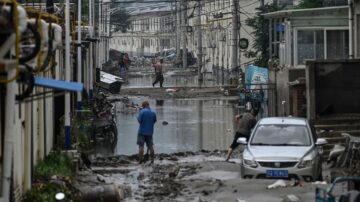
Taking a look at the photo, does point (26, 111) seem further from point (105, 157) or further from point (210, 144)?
point (210, 144)

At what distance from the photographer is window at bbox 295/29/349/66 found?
31344 mm

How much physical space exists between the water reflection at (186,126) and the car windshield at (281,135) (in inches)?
289

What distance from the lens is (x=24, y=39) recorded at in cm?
769

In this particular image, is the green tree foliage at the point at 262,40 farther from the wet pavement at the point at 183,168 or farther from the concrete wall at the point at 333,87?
the concrete wall at the point at 333,87

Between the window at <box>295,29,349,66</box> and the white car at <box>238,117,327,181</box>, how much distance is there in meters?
12.8

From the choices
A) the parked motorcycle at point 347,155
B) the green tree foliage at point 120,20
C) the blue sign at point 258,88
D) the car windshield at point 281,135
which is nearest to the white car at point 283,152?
the car windshield at point 281,135

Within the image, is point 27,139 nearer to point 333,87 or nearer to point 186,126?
point 333,87

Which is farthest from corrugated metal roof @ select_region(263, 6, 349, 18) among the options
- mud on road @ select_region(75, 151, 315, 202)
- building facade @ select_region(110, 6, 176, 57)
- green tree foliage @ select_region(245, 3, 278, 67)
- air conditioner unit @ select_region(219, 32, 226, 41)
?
building facade @ select_region(110, 6, 176, 57)

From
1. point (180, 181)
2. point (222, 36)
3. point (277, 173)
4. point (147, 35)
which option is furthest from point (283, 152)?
point (147, 35)

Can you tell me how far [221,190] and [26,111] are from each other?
4039 millimetres

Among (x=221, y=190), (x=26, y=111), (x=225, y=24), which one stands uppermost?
(x=225, y=24)

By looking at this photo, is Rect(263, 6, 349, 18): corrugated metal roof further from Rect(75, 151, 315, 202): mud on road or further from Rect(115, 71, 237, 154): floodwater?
Rect(75, 151, 315, 202): mud on road

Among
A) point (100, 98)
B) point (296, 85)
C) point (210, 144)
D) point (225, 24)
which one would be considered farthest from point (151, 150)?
point (225, 24)

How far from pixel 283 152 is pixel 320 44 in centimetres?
1468
